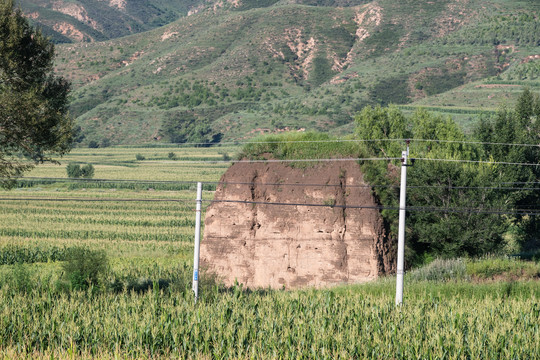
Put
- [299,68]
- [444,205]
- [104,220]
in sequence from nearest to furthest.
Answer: [444,205] → [104,220] → [299,68]

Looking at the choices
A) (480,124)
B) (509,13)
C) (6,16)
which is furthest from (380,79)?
(6,16)

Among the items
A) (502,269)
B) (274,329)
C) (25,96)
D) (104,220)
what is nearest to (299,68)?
(104,220)

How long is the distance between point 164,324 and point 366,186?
12281 millimetres

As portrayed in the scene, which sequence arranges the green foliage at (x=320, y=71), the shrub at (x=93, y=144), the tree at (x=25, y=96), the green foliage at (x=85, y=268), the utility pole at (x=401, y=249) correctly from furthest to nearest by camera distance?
1. the green foliage at (x=320, y=71)
2. the shrub at (x=93, y=144)
3. the green foliage at (x=85, y=268)
4. the tree at (x=25, y=96)
5. the utility pole at (x=401, y=249)

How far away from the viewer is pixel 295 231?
2598cm

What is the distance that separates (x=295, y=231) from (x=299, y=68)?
139766mm

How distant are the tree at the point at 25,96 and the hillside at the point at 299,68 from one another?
275 feet

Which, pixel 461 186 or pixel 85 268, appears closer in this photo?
pixel 85 268

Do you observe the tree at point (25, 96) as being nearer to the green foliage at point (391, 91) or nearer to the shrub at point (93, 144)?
the shrub at point (93, 144)

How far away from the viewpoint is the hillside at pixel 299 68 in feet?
424

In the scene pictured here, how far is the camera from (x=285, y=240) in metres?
26.1

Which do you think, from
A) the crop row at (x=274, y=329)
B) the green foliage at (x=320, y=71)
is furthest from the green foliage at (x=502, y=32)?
the crop row at (x=274, y=329)

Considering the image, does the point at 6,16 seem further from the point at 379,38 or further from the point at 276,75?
the point at 379,38

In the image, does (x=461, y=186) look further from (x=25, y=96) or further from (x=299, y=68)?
(x=299, y=68)
